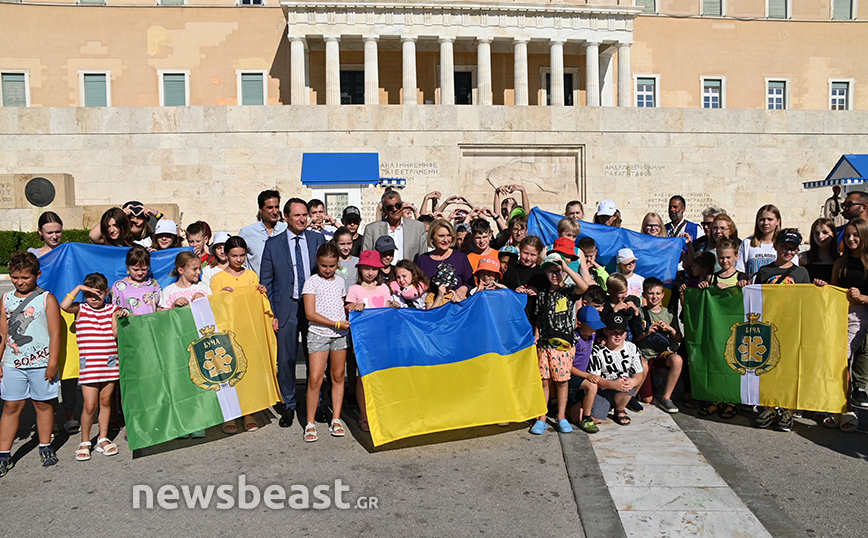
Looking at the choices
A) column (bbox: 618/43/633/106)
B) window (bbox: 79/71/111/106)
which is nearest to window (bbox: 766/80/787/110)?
column (bbox: 618/43/633/106)

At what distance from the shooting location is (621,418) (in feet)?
20.5

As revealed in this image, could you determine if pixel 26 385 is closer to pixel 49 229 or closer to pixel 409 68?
pixel 49 229

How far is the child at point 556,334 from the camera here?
611 centimetres

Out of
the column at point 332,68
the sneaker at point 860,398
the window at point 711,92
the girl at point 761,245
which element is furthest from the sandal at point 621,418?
the window at point 711,92

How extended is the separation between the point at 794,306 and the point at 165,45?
37.2 metres

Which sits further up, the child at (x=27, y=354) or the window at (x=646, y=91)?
the window at (x=646, y=91)

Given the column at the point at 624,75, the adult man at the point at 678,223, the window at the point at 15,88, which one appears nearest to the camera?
the adult man at the point at 678,223

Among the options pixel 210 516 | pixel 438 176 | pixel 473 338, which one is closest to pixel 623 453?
pixel 473 338

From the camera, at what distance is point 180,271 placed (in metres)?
6.23

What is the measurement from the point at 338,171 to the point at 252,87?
78.0 feet

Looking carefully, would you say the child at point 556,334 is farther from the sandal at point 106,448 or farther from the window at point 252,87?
the window at point 252,87

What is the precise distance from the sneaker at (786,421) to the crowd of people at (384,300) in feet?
0.07

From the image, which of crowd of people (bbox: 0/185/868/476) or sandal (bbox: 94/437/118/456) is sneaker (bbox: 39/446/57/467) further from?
sandal (bbox: 94/437/118/456)

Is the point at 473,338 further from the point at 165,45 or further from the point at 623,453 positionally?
the point at 165,45
